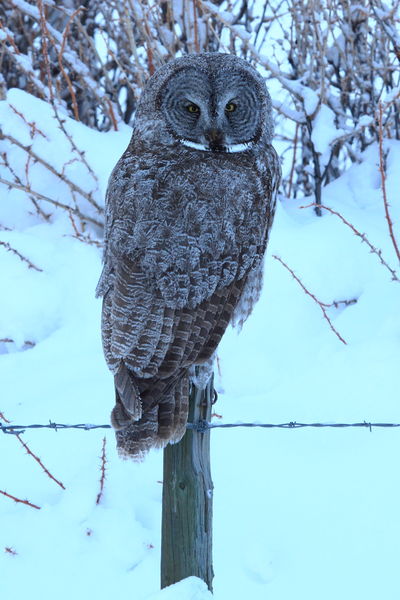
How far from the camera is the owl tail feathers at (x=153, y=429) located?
187 centimetres

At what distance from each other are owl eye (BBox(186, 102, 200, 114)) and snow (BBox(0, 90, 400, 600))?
54.5 inches

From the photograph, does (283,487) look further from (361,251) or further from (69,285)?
(69,285)

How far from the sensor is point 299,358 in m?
3.61

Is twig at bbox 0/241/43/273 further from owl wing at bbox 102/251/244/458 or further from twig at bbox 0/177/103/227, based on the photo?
owl wing at bbox 102/251/244/458

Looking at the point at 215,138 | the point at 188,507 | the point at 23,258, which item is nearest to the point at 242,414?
the point at 188,507

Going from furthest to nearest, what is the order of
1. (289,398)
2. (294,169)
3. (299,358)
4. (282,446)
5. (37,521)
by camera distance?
(294,169) → (299,358) → (289,398) → (282,446) → (37,521)

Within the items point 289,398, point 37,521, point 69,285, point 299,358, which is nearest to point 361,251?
point 299,358

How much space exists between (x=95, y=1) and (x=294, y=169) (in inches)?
68.6

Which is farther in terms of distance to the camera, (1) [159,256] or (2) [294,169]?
(2) [294,169]

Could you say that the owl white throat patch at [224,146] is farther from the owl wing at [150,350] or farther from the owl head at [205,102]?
the owl wing at [150,350]

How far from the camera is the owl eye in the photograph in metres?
2.35

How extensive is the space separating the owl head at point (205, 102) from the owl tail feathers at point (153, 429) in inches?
32.6

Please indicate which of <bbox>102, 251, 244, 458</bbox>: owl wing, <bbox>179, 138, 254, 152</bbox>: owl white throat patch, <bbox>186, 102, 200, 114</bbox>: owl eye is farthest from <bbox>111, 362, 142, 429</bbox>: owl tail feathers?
<bbox>186, 102, 200, 114</bbox>: owl eye

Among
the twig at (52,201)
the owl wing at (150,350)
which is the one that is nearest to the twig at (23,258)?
the twig at (52,201)
